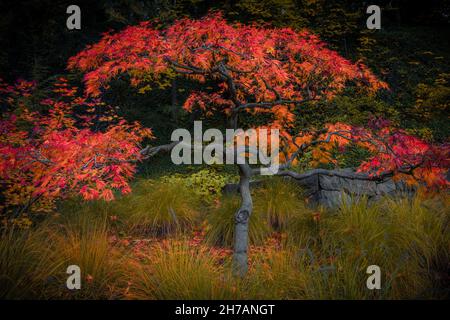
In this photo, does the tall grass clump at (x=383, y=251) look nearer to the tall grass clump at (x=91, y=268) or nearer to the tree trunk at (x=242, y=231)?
the tree trunk at (x=242, y=231)

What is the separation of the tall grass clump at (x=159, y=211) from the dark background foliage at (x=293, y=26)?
389 centimetres

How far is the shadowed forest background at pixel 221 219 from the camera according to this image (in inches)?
116

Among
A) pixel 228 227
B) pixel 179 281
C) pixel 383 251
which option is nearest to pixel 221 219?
pixel 228 227

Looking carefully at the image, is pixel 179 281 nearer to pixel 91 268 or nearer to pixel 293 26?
pixel 91 268

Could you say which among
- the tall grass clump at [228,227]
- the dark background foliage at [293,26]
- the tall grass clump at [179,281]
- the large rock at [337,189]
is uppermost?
the dark background foliage at [293,26]

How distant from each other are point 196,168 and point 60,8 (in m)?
Answer: 6.01

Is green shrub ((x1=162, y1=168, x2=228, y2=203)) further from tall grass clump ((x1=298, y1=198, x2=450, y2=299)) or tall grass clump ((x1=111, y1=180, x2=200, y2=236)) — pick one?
tall grass clump ((x1=298, y1=198, x2=450, y2=299))

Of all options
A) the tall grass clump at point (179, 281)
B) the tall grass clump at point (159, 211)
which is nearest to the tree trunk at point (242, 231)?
the tall grass clump at point (179, 281)

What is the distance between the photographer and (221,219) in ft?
15.3

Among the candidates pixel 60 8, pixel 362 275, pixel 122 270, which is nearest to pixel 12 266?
pixel 122 270

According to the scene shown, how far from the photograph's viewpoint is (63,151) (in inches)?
135

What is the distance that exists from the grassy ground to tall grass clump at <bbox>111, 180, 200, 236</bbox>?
307 millimetres

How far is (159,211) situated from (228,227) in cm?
120
